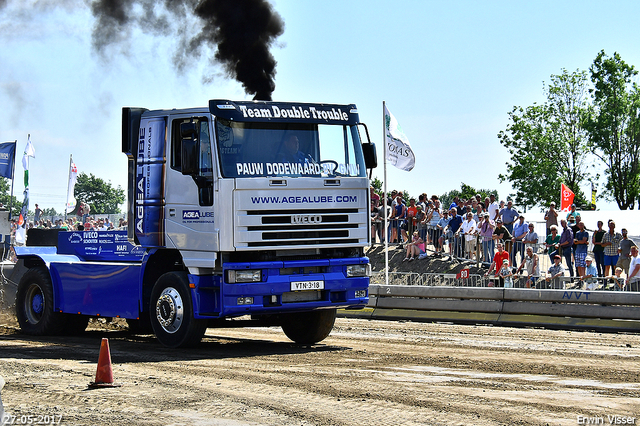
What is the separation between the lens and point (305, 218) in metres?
11.0

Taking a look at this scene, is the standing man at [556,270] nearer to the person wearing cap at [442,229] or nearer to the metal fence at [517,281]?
the metal fence at [517,281]

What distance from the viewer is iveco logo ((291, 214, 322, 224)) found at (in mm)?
10953

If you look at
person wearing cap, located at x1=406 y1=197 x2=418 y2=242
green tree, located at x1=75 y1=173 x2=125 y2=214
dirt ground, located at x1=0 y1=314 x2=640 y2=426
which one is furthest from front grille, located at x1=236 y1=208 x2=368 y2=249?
green tree, located at x1=75 y1=173 x2=125 y2=214

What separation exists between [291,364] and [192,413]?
3.02m

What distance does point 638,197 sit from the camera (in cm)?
5694

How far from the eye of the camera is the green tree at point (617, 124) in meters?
54.9

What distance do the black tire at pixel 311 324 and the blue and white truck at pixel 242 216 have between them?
22 mm

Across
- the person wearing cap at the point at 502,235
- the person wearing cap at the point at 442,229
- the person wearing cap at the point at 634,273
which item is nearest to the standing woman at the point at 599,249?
the person wearing cap at the point at 634,273

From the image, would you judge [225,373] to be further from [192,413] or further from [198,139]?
[198,139]

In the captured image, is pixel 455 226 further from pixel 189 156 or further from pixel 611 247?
pixel 189 156

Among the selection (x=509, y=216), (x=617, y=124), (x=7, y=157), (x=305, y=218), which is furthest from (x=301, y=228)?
(x=617, y=124)

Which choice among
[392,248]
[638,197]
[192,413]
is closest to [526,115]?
[638,197]

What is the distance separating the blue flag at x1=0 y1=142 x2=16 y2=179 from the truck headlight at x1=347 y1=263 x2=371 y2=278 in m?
21.1

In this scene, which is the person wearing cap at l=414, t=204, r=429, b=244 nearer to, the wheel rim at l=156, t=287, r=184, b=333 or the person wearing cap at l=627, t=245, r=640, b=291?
the person wearing cap at l=627, t=245, r=640, b=291
